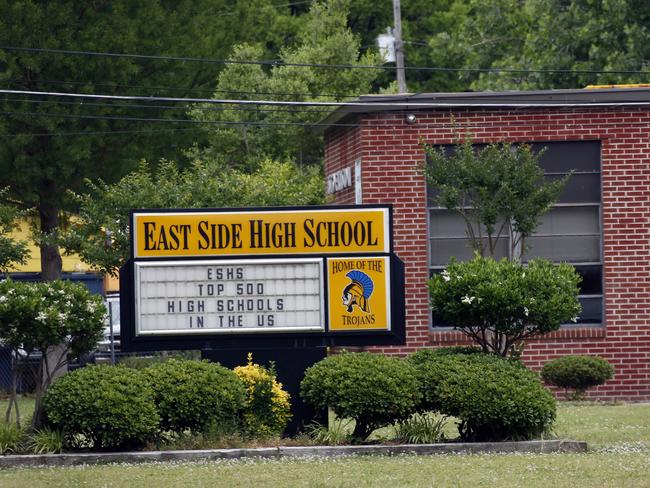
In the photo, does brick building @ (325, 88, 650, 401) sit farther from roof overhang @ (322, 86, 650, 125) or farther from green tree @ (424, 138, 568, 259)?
green tree @ (424, 138, 568, 259)

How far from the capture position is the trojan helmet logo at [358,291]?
1596cm

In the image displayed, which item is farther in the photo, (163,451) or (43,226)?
(43,226)

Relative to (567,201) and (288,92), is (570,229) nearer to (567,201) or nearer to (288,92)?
(567,201)

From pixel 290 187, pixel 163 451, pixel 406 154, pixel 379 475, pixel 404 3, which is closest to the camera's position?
pixel 379 475

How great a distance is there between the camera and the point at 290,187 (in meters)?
30.6

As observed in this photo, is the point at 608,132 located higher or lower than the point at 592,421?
higher

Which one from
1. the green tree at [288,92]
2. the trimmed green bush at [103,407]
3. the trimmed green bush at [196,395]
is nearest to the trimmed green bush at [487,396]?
the trimmed green bush at [196,395]

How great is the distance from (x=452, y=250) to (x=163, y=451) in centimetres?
1070

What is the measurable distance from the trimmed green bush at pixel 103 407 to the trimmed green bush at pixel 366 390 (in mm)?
1962

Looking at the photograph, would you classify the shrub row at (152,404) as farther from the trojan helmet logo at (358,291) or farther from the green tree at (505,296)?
the green tree at (505,296)

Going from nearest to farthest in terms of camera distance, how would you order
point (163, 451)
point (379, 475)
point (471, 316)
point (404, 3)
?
point (379, 475), point (163, 451), point (471, 316), point (404, 3)

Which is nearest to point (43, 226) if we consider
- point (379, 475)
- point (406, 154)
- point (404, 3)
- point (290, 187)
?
point (290, 187)

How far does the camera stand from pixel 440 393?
14797 mm

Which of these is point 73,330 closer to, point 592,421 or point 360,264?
point 360,264
